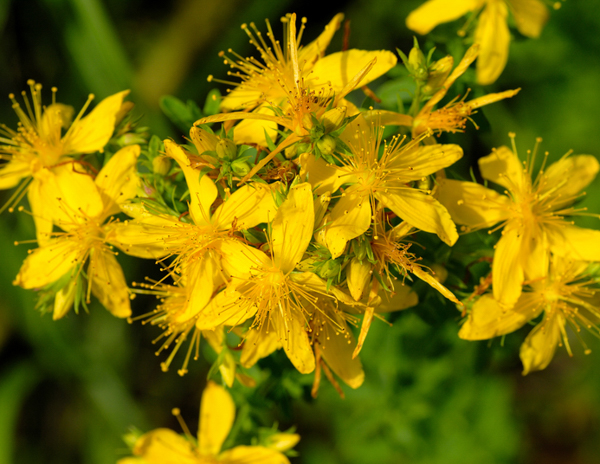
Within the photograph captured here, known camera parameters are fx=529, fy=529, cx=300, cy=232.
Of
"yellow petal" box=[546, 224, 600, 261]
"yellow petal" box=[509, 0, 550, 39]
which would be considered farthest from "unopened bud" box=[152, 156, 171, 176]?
"yellow petal" box=[509, 0, 550, 39]

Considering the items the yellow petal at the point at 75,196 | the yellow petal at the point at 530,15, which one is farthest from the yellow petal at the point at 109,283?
the yellow petal at the point at 530,15

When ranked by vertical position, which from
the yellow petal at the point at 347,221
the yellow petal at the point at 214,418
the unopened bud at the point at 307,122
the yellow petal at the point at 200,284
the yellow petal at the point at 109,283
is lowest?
the yellow petal at the point at 214,418

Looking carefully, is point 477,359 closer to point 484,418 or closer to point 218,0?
point 484,418

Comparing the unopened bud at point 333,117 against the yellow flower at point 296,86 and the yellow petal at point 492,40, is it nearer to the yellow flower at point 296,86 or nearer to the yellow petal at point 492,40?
the yellow flower at point 296,86

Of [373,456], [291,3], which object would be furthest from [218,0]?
[373,456]

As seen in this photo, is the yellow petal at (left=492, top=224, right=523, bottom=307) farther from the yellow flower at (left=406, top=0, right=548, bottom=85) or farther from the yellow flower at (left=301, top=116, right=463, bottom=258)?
the yellow flower at (left=406, top=0, right=548, bottom=85)
